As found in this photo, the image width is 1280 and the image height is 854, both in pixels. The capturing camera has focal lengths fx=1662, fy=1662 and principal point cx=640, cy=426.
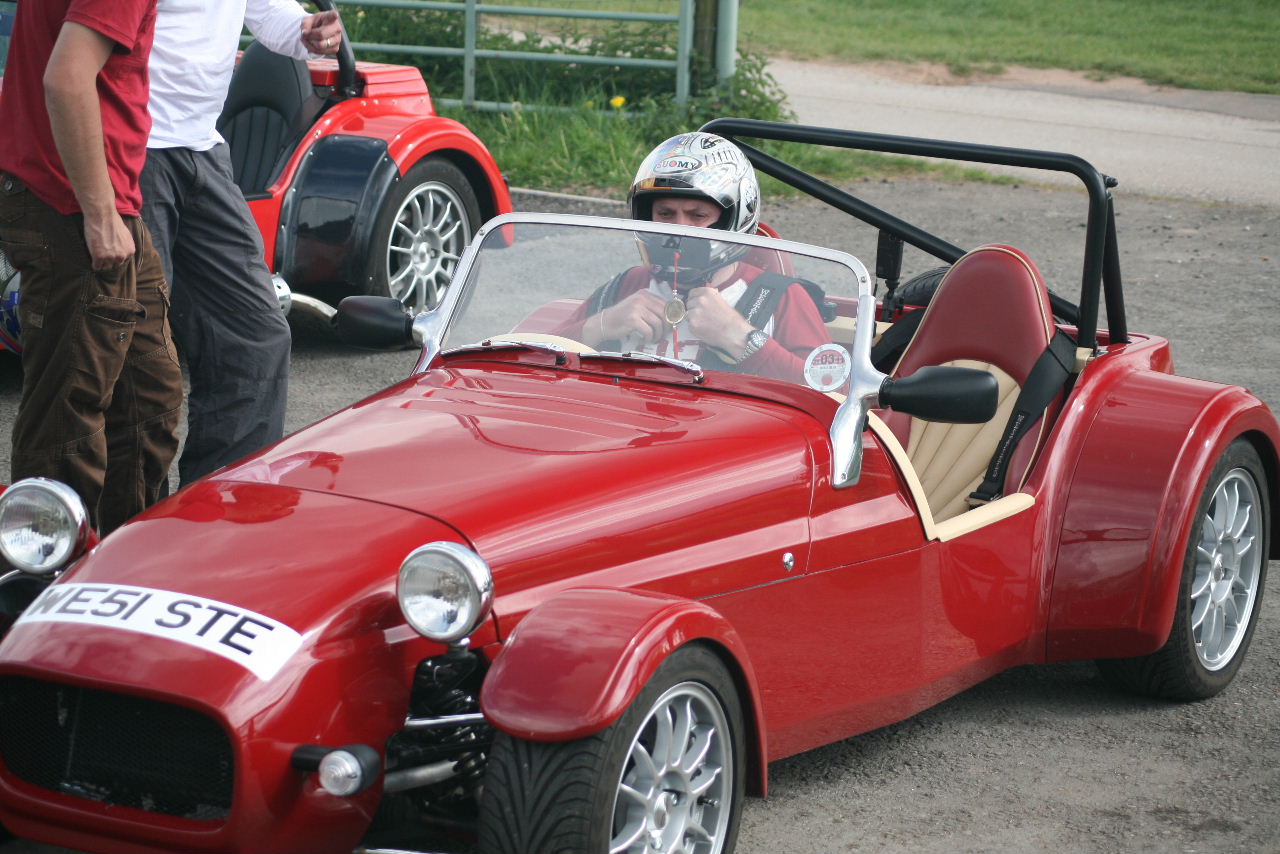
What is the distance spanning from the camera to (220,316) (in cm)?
498

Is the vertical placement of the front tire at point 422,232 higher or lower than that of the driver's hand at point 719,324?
lower

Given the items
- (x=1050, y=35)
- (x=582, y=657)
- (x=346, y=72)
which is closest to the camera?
(x=582, y=657)

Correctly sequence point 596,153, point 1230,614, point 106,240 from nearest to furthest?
point 106,240 → point 1230,614 → point 596,153

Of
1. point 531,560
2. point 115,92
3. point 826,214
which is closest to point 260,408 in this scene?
point 115,92

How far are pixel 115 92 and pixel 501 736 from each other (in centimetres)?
229

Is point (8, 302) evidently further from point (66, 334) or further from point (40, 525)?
point (40, 525)

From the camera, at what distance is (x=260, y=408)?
16.6 feet

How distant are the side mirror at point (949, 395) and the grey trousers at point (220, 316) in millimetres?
2184

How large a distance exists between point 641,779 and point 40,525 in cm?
135

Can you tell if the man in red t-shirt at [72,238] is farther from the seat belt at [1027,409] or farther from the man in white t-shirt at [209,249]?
the seat belt at [1027,409]

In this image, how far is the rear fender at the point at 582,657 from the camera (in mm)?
2805

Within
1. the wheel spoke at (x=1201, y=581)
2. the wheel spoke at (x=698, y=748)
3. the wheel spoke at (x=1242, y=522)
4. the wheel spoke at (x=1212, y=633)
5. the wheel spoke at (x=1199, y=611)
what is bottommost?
the wheel spoke at (x=1212, y=633)

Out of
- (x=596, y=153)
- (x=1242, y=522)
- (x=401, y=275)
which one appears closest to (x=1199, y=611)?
(x=1242, y=522)

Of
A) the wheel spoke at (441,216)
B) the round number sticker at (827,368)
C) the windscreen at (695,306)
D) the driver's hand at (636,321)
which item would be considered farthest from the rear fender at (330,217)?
the round number sticker at (827,368)
